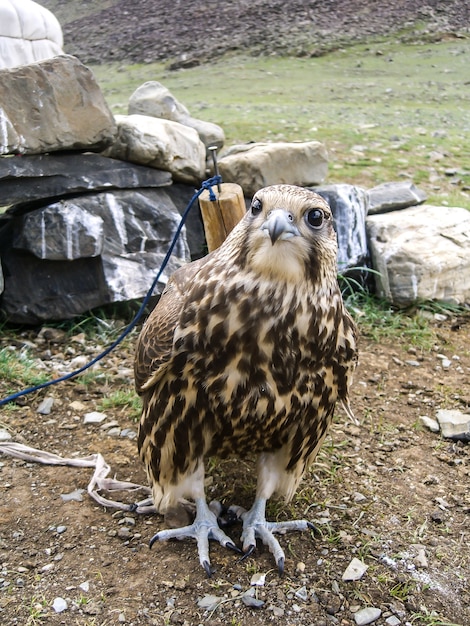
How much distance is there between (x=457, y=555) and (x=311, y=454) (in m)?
0.64

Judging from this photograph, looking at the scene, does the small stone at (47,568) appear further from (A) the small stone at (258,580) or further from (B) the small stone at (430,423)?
(B) the small stone at (430,423)

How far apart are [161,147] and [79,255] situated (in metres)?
0.83

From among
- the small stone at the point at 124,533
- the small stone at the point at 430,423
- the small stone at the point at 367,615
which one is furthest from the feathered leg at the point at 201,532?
the small stone at the point at 430,423

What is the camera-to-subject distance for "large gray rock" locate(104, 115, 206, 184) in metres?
4.12

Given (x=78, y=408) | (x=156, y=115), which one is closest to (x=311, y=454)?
(x=78, y=408)

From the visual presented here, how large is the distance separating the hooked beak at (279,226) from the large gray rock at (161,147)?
2.33m

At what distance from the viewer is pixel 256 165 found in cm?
439

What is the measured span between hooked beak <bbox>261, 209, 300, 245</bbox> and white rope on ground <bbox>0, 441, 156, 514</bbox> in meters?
1.29

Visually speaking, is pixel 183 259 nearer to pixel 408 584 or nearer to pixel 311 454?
pixel 311 454

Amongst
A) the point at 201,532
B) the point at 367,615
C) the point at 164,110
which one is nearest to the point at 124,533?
the point at 201,532

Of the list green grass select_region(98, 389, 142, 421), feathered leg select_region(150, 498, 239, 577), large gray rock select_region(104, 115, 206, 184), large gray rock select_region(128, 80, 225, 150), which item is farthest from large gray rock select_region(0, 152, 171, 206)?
feathered leg select_region(150, 498, 239, 577)

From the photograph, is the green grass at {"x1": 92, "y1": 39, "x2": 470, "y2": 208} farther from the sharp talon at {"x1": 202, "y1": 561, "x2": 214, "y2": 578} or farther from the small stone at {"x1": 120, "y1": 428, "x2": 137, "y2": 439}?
the sharp talon at {"x1": 202, "y1": 561, "x2": 214, "y2": 578}

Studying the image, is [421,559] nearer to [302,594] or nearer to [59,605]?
[302,594]

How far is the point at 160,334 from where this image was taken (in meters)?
2.29
